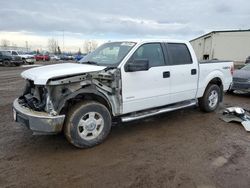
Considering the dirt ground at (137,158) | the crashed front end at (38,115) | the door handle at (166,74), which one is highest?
the door handle at (166,74)

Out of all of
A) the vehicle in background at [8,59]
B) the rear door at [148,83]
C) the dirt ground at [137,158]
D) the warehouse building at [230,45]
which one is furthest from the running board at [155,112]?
the warehouse building at [230,45]

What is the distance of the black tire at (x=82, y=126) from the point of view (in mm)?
4074

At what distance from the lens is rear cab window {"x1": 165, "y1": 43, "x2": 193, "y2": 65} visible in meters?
5.46

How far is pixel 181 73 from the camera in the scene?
557 centimetres

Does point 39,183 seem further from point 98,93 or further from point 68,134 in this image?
point 98,93

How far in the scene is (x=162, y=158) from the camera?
13.1 feet

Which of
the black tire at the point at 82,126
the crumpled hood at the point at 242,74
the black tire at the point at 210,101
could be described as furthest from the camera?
the crumpled hood at the point at 242,74

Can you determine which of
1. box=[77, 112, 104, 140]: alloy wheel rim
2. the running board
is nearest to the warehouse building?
the running board

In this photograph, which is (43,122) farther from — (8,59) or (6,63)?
(6,63)

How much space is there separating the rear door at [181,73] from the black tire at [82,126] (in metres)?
1.81

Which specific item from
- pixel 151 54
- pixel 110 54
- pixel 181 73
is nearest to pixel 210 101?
pixel 181 73

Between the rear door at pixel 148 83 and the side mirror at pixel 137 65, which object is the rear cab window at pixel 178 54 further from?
the side mirror at pixel 137 65

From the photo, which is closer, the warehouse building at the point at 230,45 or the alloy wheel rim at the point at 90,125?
the alloy wheel rim at the point at 90,125

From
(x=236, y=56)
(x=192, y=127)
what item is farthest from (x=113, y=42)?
(x=236, y=56)
